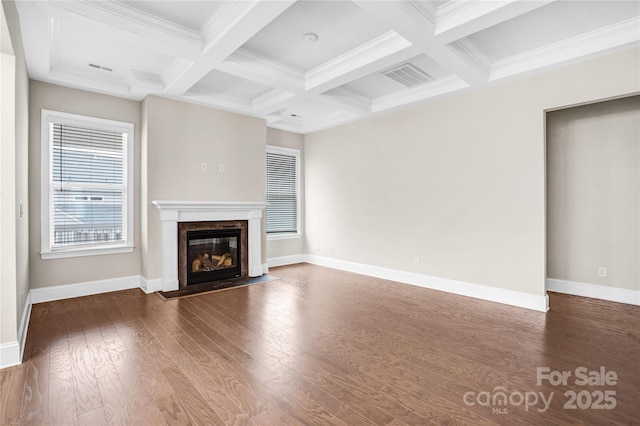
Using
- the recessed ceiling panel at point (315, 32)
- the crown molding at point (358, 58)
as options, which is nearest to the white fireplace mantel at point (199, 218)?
the crown molding at point (358, 58)

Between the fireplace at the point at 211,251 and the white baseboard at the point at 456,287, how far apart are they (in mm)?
1845

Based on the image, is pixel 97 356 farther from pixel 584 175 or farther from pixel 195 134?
pixel 584 175

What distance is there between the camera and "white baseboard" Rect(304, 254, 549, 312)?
3741 mm

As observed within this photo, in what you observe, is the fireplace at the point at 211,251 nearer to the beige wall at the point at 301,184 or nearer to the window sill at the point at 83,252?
the window sill at the point at 83,252

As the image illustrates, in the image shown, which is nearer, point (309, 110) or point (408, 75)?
point (408, 75)

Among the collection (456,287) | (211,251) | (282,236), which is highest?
(282,236)

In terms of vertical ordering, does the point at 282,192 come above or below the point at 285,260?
above

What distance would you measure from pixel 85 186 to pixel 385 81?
13.9 ft

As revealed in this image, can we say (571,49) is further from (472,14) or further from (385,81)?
(385,81)

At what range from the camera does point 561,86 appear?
11.7ft

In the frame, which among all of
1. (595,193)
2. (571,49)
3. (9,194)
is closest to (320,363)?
(9,194)

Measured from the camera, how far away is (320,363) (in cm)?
244

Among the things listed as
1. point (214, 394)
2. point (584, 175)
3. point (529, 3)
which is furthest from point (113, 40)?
point (584, 175)

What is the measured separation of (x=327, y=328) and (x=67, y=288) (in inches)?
135
